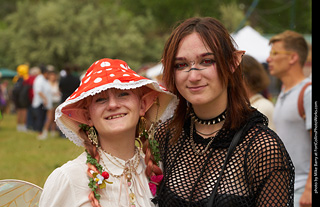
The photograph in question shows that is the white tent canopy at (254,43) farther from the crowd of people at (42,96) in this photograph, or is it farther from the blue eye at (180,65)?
the blue eye at (180,65)

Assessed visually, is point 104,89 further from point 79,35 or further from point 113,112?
point 79,35

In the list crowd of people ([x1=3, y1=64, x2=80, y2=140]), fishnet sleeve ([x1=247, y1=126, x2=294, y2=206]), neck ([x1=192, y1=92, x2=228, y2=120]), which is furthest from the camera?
crowd of people ([x1=3, y1=64, x2=80, y2=140])

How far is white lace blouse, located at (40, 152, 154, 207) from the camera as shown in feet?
6.84

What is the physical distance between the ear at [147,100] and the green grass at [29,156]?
2899mm

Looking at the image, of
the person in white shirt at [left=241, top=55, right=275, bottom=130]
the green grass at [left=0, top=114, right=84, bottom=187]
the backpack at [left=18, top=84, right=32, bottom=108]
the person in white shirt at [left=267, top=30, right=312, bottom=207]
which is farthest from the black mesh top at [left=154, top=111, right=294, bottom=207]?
the backpack at [left=18, top=84, right=32, bottom=108]

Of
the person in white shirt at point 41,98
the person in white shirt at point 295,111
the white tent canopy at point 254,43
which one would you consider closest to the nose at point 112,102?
the person in white shirt at point 295,111

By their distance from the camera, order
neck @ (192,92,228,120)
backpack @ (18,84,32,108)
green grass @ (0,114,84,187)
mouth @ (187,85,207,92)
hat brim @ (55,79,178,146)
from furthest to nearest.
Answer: backpack @ (18,84,32,108), green grass @ (0,114,84,187), neck @ (192,92,228,120), mouth @ (187,85,207,92), hat brim @ (55,79,178,146)

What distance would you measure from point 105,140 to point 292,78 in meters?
2.46

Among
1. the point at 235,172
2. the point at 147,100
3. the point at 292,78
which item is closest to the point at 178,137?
the point at 147,100

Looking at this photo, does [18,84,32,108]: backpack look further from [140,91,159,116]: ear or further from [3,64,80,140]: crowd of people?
[140,91,159,116]: ear

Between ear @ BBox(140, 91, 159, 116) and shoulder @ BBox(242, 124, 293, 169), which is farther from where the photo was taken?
ear @ BBox(140, 91, 159, 116)

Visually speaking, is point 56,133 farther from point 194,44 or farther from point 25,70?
point 194,44

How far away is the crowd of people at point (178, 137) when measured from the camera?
2102 mm

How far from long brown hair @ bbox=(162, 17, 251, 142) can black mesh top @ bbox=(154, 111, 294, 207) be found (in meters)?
0.09
